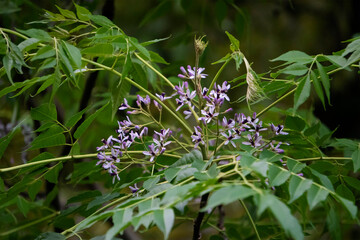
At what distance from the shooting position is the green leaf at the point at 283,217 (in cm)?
58

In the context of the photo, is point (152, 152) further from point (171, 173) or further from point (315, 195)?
point (315, 195)

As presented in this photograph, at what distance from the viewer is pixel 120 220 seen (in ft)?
2.31

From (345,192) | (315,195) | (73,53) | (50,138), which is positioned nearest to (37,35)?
(73,53)

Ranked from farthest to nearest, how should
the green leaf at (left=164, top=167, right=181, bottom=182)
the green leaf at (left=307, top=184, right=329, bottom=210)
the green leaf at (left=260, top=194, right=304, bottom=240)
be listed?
the green leaf at (left=164, top=167, right=181, bottom=182)
the green leaf at (left=307, top=184, right=329, bottom=210)
the green leaf at (left=260, top=194, right=304, bottom=240)


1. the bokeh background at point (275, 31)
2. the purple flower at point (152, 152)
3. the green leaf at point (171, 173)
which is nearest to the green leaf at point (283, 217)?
the green leaf at point (171, 173)

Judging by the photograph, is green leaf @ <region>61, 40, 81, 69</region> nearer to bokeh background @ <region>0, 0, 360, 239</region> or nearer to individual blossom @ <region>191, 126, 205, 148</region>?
individual blossom @ <region>191, 126, 205, 148</region>

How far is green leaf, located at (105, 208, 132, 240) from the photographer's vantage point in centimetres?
66

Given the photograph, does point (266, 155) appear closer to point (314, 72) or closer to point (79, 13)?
point (314, 72)

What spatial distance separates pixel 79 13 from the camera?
97cm

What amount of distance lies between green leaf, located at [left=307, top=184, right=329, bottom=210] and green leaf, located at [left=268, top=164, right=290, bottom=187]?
4 centimetres

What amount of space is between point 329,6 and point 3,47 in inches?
107

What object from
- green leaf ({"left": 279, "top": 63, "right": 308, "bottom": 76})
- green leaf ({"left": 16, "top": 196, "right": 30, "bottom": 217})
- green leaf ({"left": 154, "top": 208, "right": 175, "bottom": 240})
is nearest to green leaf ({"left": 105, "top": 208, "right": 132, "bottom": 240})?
green leaf ({"left": 154, "top": 208, "right": 175, "bottom": 240})

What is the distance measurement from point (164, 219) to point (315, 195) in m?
0.24

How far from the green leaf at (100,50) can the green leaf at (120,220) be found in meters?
0.32
